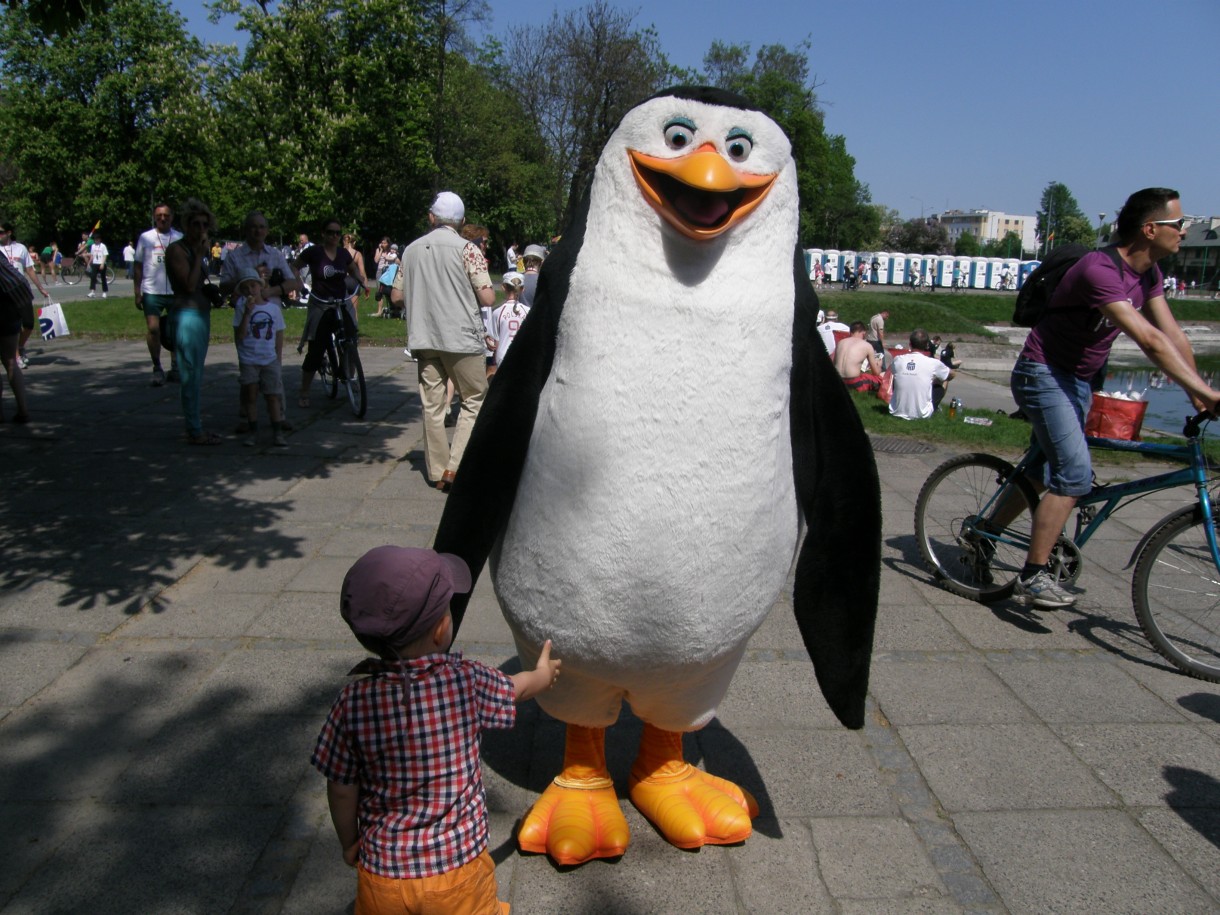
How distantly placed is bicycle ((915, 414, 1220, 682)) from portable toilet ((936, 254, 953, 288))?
A: 42.9 m

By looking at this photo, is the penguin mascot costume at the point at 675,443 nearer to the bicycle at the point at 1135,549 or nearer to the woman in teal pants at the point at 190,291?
the bicycle at the point at 1135,549

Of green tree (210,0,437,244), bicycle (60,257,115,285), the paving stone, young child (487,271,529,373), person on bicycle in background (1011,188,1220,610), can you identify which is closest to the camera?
the paving stone

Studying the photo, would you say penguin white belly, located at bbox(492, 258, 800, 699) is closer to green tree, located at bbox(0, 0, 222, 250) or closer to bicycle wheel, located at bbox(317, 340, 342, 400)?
bicycle wheel, located at bbox(317, 340, 342, 400)

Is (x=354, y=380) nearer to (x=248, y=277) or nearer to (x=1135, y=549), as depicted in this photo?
(x=248, y=277)

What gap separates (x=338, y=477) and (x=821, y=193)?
47966mm

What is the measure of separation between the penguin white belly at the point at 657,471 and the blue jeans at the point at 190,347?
16.6ft

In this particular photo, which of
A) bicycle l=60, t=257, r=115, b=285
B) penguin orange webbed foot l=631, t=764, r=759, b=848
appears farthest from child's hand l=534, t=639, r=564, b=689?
bicycle l=60, t=257, r=115, b=285

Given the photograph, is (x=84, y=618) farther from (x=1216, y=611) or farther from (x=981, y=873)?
(x=1216, y=611)

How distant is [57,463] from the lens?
20.2 ft

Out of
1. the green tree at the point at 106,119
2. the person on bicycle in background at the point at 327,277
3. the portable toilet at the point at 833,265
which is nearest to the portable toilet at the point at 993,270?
the portable toilet at the point at 833,265

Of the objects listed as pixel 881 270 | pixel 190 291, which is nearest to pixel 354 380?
pixel 190 291

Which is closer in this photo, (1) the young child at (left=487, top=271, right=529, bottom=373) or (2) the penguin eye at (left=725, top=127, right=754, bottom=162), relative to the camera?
(2) the penguin eye at (left=725, top=127, right=754, bottom=162)

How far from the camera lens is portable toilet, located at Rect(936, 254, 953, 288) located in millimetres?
44375

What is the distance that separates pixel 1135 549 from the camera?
13.6 feet
